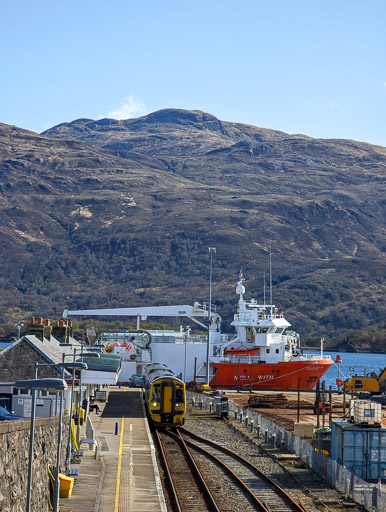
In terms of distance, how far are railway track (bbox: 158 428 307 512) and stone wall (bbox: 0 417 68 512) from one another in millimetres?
5152

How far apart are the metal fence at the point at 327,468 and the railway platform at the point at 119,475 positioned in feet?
18.8

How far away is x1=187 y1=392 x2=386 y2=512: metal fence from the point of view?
75.2ft

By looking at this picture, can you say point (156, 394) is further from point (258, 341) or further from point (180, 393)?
point (258, 341)

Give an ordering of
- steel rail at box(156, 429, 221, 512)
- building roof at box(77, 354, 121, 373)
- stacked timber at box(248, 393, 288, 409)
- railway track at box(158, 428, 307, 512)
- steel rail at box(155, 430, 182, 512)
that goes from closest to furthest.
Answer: steel rail at box(156, 429, 221, 512)
steel rail at box(155, 430, 182, 512)
railway track at box(158, 428, 307, 512)
building roof at box(77, 354, 121, 373)
stacked timber at box(248, 393, 288, 409)

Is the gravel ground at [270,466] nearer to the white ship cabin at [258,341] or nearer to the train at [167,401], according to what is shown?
the train at [167,401]

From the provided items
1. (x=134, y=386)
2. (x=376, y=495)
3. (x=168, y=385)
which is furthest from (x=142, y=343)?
(x=376, y=495)

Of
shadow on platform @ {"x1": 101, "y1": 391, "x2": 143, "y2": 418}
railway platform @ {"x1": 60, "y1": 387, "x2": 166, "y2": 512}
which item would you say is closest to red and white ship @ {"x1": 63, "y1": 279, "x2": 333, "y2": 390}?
shadow on platform @ {"x1": 101, "y1": 391, "x2": 143, "y2": 418}

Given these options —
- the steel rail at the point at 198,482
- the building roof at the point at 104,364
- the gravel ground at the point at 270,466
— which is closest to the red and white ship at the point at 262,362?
the gravel ground at the point at 270,466

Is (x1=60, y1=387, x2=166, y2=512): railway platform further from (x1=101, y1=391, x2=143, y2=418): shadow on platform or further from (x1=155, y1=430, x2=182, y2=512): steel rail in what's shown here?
(x1=101, y1=391, x2=143, y2=418): shadow on platform

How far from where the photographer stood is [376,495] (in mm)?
22188

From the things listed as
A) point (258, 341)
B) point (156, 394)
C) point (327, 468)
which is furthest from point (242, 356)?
point (327, 468)

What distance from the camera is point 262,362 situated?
2995 inches

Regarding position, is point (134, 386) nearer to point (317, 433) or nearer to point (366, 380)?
point (366, 380)

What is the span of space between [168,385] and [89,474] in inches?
612
